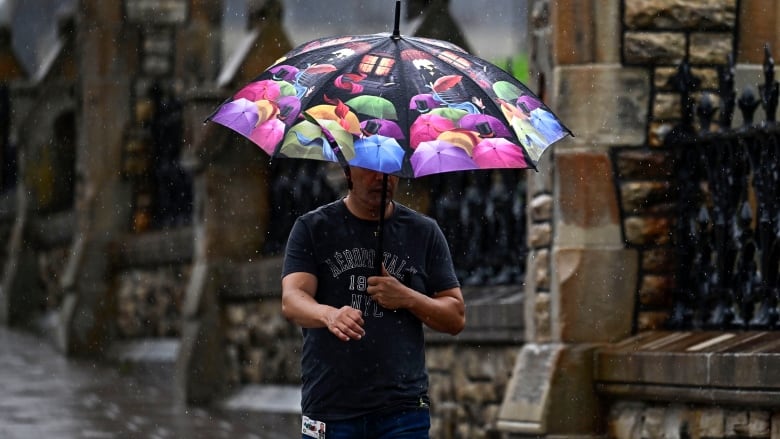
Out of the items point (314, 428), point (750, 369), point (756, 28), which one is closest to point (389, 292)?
point (314, 428)

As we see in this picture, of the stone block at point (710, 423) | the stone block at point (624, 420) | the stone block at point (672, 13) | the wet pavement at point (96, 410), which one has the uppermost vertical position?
the stone block at point (672, 13)

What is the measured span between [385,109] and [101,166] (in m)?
15.3

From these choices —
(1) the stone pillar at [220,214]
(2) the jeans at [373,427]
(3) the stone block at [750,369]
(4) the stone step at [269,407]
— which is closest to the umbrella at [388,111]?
(2) the jeans at [373,427]

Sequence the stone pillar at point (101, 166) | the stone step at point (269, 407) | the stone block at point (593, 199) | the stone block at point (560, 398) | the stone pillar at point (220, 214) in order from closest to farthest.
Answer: the stone block at point (560, 398), the stone block at point (593, 199), the stone step at point (269, 407), the stone pillar at point (220, 214), the stone pillar at point (101, 166)

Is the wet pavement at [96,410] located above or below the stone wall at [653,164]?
below

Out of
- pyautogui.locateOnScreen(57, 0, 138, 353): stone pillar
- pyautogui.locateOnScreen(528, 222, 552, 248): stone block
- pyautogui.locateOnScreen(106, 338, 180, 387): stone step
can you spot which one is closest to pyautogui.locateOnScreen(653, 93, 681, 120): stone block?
pyautogui.locateOnScreen(528, 222, 552, 248): stone block

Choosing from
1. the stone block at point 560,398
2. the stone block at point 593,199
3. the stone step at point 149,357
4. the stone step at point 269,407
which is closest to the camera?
the stone block at point 560,398

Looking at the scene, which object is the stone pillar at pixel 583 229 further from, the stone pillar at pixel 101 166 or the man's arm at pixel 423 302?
the stone pillar at pixel 101 166

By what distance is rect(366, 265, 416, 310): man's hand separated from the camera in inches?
235

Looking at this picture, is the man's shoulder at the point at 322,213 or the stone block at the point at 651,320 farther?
the stone block at the point at 651,320

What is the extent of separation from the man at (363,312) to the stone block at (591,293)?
A: 152 inches

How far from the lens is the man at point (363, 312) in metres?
6.01

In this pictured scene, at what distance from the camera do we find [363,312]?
6.06m

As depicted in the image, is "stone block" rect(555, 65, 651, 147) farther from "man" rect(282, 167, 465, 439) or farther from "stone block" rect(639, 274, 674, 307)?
"man" rect(282, 167, 465, 439)
